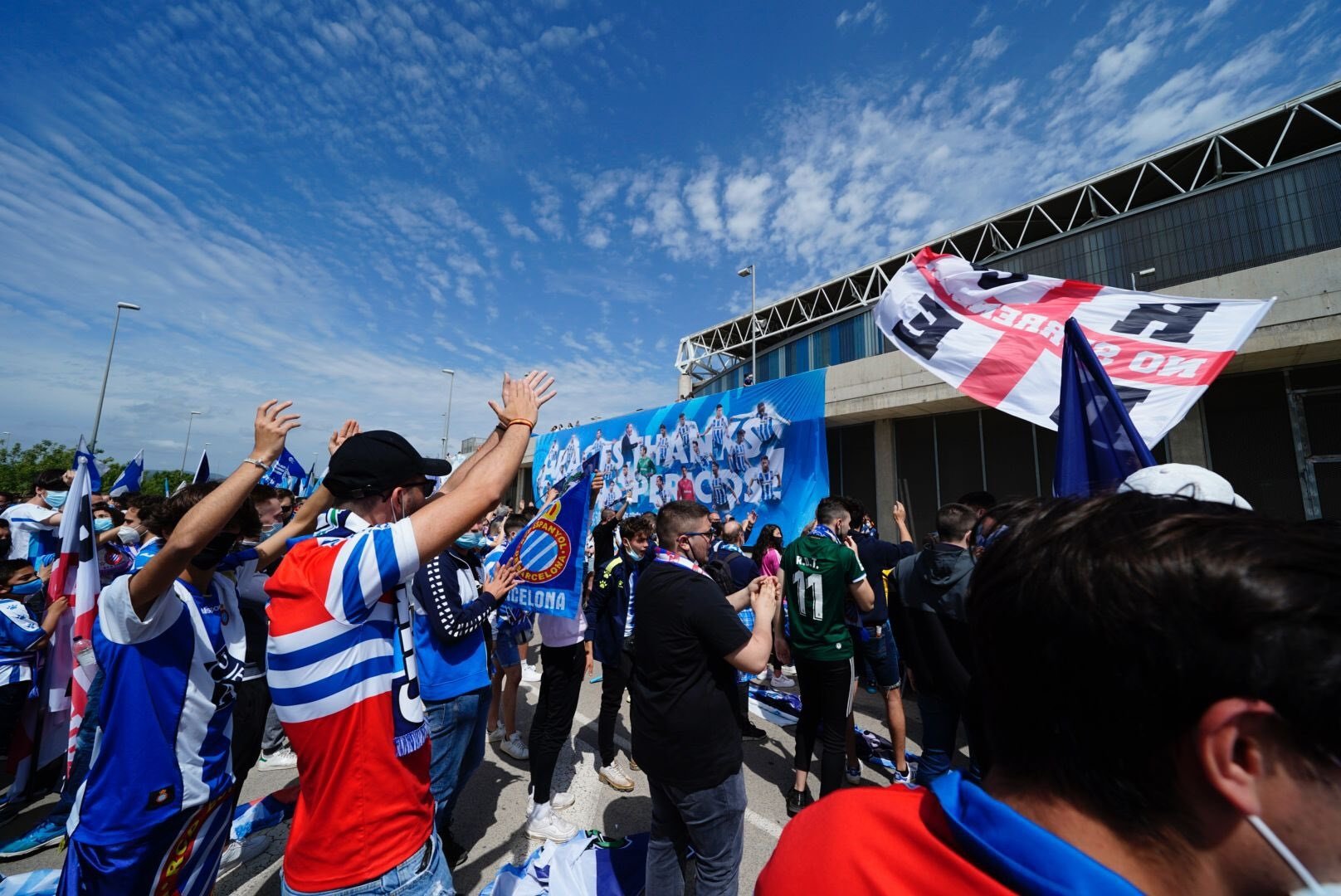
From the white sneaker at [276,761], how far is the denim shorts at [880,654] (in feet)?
15.6

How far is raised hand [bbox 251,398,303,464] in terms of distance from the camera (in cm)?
194

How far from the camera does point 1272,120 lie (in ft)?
64.3

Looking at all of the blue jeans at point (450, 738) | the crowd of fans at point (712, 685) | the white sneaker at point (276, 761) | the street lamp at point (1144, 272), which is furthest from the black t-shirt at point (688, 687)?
the street lamp at point (1144, 272)

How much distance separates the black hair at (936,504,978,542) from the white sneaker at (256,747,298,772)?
5.33 meters

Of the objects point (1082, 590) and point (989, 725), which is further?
point (989, 725)

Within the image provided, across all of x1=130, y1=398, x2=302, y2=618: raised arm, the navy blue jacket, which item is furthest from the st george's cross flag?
x1=130, y1=398, x2=302, y2=618: raised arm

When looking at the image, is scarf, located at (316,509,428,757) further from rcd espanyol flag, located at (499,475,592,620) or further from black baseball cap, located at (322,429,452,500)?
rcd espanyol flag, located at (499,475,592,620)

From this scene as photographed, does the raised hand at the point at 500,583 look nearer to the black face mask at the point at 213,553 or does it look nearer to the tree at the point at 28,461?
the black face mask at the point at 213,553

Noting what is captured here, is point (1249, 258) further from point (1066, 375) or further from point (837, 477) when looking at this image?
point (1066, 375)

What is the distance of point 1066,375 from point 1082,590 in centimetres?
231

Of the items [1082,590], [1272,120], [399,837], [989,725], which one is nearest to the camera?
[1082,590]

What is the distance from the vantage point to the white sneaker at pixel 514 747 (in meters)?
4.81

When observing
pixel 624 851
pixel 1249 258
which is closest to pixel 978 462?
pixel 1249 258

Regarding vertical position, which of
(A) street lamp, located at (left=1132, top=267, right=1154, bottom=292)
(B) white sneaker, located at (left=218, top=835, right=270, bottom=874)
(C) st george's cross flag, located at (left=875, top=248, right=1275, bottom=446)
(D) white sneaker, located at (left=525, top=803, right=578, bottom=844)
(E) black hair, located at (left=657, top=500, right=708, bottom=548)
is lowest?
(B) white sneaker, located at (left=218, top=835, right=270, bottom=874)
